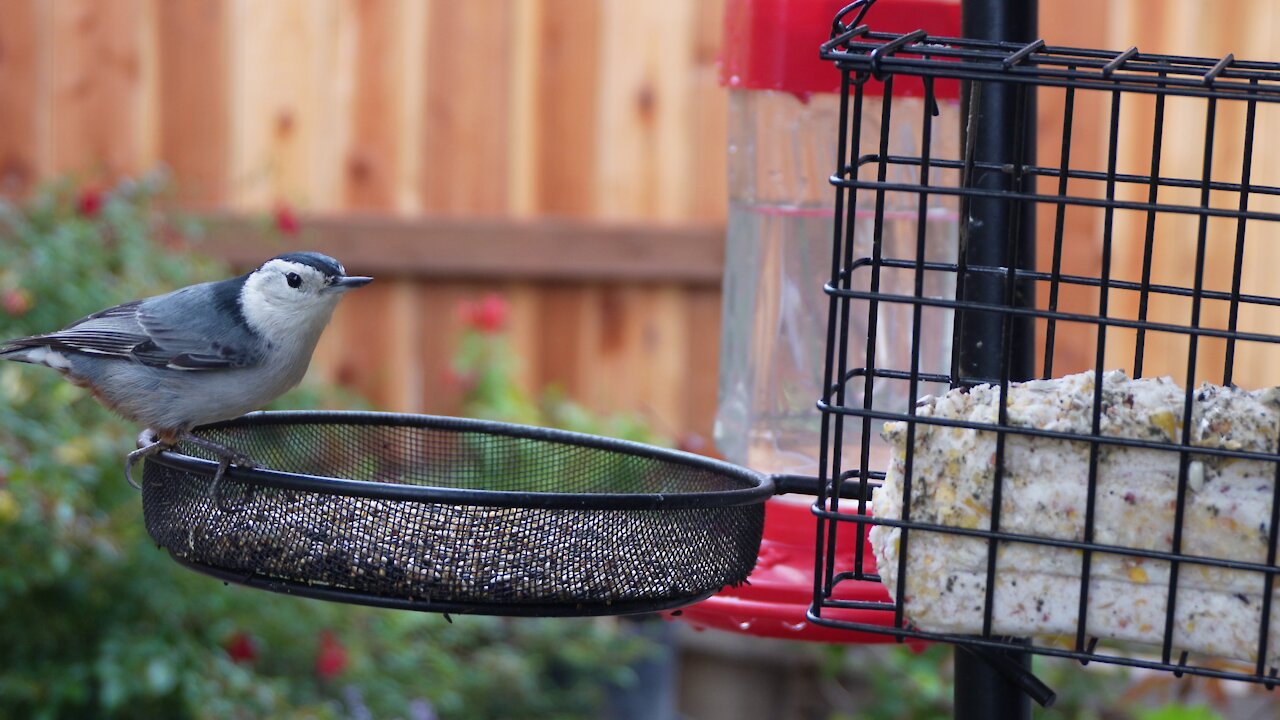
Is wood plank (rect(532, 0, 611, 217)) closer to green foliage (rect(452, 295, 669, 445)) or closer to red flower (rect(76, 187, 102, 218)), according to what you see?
green foliage (rect(452, 295, 669, 445))

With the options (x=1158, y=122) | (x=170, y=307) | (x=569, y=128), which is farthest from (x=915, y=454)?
(x=569, y=128)

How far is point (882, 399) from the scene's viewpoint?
2912mm

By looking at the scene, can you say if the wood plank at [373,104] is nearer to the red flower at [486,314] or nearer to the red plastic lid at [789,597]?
the red flower at [486,314]

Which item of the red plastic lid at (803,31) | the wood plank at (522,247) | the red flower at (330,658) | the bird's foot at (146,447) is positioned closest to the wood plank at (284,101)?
the wood plank at (522,247)

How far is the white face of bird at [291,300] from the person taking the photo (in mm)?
2807

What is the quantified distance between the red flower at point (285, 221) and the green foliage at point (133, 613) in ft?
0.98

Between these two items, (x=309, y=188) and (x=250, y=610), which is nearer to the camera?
(x=250, y=610)

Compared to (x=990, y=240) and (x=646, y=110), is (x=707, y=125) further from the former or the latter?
(x=990, y=240)

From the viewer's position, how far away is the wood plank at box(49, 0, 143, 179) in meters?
5.69

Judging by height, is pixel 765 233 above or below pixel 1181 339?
above

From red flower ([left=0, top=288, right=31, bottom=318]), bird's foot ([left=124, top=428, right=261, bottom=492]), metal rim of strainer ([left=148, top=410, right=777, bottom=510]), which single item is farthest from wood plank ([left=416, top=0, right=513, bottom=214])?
metal rim of strainer ([left=148, top=410, right=777, bottom=510])

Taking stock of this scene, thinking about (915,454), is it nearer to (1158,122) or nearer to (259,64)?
(1158,122)

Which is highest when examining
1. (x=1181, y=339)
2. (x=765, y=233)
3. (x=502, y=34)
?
(x=502, y=34)

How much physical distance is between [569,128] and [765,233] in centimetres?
310
